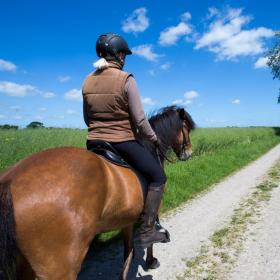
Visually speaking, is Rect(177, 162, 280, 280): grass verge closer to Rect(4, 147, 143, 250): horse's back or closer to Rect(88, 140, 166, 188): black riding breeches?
Rect(88, 140, 166, 188): black riding breeches

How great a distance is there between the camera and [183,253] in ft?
18.0

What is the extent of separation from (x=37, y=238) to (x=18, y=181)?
495 millimetres

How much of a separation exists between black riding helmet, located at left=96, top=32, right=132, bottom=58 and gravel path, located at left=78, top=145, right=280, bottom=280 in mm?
3037

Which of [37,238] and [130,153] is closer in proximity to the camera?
[37,238]

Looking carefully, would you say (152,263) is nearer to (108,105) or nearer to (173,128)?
(173,128)

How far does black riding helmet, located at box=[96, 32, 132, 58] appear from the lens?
379 cm

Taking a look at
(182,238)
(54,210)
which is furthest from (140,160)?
(182,238)

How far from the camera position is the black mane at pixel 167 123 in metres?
5.02

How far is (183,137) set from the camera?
212 inches

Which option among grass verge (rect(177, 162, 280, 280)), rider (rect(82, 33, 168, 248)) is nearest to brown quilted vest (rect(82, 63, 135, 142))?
rider (rect(82, 33, 168, 248))

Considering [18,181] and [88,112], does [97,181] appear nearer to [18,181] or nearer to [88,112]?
[18,181]

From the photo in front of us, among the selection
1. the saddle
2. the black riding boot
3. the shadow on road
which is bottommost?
the shadow on road

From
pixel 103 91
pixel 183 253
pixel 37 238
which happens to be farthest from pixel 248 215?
pixel 37 238

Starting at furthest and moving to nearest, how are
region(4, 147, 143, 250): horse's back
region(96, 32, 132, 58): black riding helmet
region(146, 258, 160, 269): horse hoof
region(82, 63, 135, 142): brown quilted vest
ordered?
region(146, 258, 160, 269): horse hoof → region(96, 32, 132, 58): black riding helmet → region(82, 63, 135, 142): brown quilted vest → region(4, 147, 143, 250): horse's back
